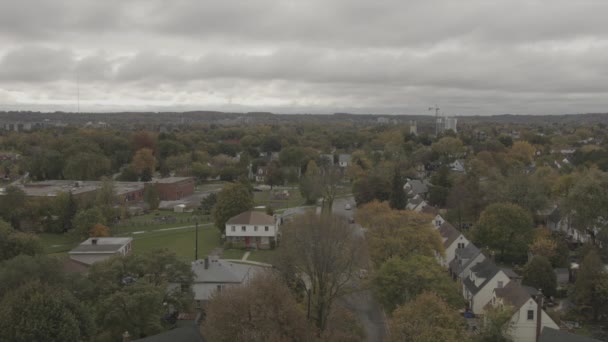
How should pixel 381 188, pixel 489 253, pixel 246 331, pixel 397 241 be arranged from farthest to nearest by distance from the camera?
pixel 381 188, pixel 489 253, pixel 397 241, pixel 246 331

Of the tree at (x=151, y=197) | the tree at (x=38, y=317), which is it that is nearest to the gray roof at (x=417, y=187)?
the tree at (x=151, y=197)

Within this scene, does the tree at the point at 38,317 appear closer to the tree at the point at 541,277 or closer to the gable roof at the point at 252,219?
the gable roof at the point at 252,219

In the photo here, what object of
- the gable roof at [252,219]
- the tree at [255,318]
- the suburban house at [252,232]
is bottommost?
the suburban house at [252,232]

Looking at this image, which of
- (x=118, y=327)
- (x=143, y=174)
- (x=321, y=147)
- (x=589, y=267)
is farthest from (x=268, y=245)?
(x=321, y=147)

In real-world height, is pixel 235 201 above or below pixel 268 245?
above

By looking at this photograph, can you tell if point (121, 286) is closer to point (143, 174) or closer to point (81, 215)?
point (81, 215)

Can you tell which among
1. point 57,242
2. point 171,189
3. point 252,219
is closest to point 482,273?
point 252,219

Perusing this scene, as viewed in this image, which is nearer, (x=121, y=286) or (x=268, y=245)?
(x=121, y=286)
